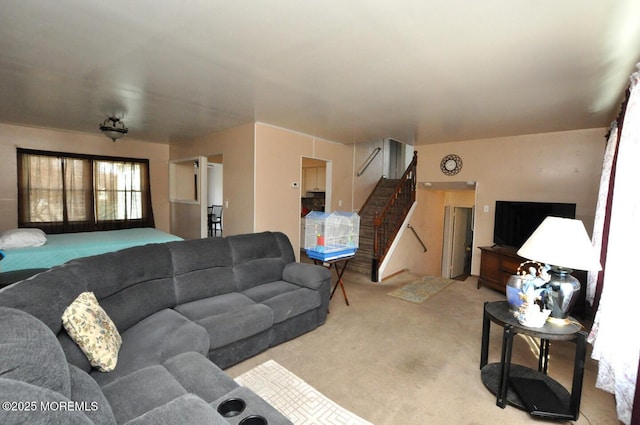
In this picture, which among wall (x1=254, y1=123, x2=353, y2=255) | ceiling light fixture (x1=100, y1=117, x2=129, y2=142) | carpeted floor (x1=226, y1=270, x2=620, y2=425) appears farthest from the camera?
wall (x1=254, y1=123, x2=353, y2=255)

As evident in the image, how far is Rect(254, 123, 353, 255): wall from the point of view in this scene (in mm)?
4547

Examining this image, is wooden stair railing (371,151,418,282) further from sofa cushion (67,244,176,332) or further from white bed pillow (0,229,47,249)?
white bed pillow (0,229,47,249)

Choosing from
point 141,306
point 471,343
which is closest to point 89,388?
point 141,306

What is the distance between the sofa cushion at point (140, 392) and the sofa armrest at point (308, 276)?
168 cm

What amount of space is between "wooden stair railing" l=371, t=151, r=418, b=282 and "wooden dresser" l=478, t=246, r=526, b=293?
5.04 ft

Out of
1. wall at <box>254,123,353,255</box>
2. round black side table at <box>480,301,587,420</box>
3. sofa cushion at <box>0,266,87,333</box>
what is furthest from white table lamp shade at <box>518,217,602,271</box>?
wall at <box>254,123,353,255</box>

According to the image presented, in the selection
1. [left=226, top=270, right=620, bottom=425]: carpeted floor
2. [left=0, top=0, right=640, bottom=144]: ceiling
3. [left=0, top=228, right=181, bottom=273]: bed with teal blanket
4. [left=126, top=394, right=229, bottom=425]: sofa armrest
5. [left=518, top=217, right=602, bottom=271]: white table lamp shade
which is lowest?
[left=226, top=270, right=620, bottom=425]: carpeted floor

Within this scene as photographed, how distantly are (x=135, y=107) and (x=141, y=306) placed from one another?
111 inches

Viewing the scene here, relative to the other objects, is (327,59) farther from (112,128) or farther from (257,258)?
(112,128)

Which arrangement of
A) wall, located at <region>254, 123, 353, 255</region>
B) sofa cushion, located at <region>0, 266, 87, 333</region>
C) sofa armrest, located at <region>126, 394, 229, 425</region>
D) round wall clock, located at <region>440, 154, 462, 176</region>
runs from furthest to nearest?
round wall clock, located at <region>440, 154, 462, 176</region> < wall, located at <region>254, 123, 353, 255</region> < sofa cushion, located at <region>0, 266, 87, 333</region> < sofa armrest, located at <region>126, 394, 229, 425</region>

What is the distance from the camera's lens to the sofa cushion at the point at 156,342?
5.41 ft

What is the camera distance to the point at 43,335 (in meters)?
1.04

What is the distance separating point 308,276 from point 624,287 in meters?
2.48

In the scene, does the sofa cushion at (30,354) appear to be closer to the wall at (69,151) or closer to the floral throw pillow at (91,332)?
the floral throw pillow at (91,332)
